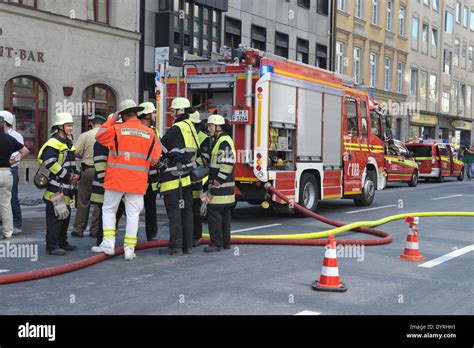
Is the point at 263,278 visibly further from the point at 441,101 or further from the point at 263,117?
the point at 441,101

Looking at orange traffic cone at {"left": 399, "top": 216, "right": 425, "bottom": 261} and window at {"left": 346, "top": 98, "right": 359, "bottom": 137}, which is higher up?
window at {"left": 346, "top": 98, "right": 359, "bottom": 137}

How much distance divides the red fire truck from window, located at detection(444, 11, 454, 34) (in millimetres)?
40626

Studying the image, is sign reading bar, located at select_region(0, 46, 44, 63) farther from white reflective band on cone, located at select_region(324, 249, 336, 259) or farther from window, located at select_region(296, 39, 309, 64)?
window, located at select_region(296, 39, 309, 64)

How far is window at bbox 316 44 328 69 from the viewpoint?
110ft

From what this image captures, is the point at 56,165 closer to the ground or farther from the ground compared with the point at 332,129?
closer to the ground

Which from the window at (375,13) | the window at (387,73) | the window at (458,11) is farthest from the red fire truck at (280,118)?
the window at (458,11)

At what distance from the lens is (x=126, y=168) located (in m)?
7.60

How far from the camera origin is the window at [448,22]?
168 ft

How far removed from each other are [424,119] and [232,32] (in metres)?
24.4

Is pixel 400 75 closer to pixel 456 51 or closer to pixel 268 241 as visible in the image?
pixel 456 51

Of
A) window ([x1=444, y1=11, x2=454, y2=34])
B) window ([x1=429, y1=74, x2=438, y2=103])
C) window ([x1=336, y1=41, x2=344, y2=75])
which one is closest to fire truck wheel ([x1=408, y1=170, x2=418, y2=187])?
window ([x1=336, y1=41, x2=344, y2=75])

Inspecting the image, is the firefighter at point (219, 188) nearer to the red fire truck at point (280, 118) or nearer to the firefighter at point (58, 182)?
the firefighter at point (58, 182)

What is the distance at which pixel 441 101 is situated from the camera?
50.7 m

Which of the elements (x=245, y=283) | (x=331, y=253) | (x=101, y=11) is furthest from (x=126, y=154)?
(x=101, y=11)
